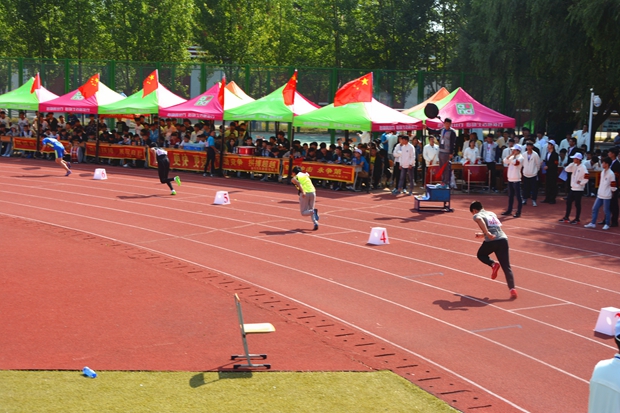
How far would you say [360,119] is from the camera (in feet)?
79.5

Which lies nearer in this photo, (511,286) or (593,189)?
(511,286)

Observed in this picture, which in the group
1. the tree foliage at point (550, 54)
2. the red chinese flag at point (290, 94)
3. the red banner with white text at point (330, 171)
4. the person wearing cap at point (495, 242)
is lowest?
the person wearing cap at point (495, 242)

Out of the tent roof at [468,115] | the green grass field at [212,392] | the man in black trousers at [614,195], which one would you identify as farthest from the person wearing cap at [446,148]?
the green grass field at [212,392]

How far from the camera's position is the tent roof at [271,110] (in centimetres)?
2628

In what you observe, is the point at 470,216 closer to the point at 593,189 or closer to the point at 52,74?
the point at 593,189

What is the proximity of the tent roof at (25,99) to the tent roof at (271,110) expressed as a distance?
369 inches

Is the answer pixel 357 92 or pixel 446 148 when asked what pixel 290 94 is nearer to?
pixel 357 92

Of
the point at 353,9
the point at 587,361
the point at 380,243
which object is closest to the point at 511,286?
the point at 587,361

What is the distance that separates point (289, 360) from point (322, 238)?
764 centimetres

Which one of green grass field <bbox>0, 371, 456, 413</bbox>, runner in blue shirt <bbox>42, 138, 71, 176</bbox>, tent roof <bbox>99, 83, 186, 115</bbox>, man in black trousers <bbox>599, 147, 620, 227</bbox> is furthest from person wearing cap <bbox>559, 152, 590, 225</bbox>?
runner in blue shirt <bbox>42, 138, 71, 176</bbox>

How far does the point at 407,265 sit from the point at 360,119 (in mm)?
10285

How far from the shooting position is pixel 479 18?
37.5 metres

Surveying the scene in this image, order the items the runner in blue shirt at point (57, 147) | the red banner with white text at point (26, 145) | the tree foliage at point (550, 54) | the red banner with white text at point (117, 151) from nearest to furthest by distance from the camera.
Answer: the runner in blue shirt at point (57, 147) → the tree foliage at point (550, 54) → the red banner with white text at point (117, 151) → the red banner with white text at point (26, 145)

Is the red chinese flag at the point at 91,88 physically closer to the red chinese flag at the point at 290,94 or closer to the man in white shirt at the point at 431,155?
the red chinese flag at the point at 290,94
